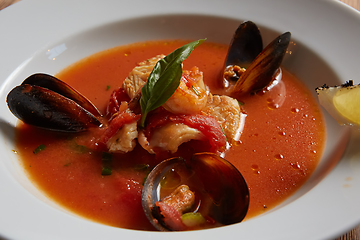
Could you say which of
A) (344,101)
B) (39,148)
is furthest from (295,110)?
(39,148)

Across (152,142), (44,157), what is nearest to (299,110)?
(152,142)

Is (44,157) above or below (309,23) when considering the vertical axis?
below

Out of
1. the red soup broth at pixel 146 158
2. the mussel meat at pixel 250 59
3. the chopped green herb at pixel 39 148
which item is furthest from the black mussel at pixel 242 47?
the chopped green herb at pixel 39 148

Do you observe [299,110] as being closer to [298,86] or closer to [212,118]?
[298,86]

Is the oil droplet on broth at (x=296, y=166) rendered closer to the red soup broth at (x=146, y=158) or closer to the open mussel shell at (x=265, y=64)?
the red soup broth at (x=146, y=158)

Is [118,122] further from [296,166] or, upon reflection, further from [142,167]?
[296,166]

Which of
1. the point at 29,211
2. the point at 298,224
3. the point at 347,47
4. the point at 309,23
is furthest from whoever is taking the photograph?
the point at 309,23
